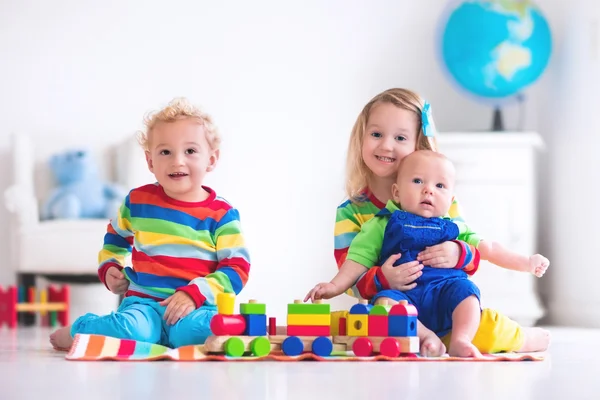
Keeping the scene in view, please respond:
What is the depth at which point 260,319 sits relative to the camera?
153 centimetres

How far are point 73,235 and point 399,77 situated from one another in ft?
4.77

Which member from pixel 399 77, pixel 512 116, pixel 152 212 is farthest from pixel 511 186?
pixel 152 212

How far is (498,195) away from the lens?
326cm

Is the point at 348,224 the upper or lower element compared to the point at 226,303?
upper

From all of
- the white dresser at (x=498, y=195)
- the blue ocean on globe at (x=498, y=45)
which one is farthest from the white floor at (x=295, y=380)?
the blue ocean on globe at (x=498, y=45)

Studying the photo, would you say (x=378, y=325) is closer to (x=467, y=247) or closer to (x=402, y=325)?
(x=402, y=325)

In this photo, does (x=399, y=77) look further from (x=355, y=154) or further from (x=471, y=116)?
(x=355, y=154)

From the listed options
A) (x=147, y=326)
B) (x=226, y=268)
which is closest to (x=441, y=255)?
(x=226, y=268)

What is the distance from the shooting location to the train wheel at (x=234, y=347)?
1.51m

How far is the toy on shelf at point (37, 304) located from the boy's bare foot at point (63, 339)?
147cm

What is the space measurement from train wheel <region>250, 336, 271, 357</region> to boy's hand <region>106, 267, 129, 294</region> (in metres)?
0.40

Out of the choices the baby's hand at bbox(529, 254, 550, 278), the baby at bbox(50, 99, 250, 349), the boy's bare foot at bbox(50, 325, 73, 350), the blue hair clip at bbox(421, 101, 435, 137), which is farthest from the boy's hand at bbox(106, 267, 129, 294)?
the baby's hand at bbox(529, 254, 550, 278)

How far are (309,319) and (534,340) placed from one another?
20.6 inches

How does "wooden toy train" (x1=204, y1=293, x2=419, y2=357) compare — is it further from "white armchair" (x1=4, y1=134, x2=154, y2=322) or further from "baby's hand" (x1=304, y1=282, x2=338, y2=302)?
"white armchair" (x1=4, y1=134, x2=154, y2=322)
